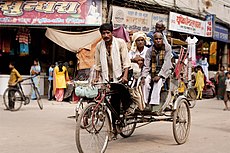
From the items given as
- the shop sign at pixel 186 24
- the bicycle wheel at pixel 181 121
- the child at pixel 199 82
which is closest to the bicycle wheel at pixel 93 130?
the bicycle wheel at pixel 181 121

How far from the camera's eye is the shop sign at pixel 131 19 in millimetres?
15406

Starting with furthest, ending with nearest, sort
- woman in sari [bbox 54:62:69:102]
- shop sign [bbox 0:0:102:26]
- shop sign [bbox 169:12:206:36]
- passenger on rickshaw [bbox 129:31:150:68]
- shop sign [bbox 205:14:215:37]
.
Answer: shop sign [bbox 205:14:215:37] → shop sign [bbox 169:12:206:36] → woman in sari [bbox 54:62:69:102] → shop sign [bbox 0:0:102:26] → passenger on rickshaw [bbox 129:31:150:68]

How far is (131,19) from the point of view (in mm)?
16094

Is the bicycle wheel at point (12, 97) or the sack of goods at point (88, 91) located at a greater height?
the sack of goods at point (88, 91)

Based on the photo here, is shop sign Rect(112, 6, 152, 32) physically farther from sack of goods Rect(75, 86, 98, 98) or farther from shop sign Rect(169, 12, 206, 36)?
sack of goods Rect(75, 86, 98, 98)

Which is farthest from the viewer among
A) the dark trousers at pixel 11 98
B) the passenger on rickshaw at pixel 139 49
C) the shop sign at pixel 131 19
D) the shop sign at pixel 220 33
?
the shop sign at pixel 220 33

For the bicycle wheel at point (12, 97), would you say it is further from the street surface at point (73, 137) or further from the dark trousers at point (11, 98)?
the street surface at point (73, 137)

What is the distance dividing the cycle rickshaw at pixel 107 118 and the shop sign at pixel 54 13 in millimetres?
8128

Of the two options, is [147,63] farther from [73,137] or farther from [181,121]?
[73,137]

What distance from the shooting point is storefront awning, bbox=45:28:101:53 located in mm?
14719

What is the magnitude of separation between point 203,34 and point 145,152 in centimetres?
1548

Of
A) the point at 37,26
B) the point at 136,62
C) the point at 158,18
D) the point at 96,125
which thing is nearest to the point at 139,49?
the point at 136,62

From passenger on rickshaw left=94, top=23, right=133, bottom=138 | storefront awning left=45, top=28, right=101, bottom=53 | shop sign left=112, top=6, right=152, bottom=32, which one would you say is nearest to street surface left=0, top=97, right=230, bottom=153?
passenger on rickshaw left=94, top=23, right=133, bottom=138

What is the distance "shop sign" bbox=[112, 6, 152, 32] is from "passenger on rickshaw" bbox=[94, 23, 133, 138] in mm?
8894
